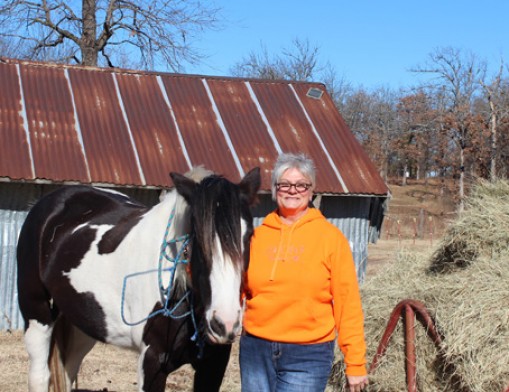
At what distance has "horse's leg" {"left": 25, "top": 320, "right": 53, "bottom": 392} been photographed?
4.74 metres

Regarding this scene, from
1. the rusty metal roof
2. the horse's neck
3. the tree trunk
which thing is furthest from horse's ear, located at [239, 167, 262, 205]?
the tree trunk

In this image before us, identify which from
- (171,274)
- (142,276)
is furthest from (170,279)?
(142,276)

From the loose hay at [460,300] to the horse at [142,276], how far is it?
1.22 m

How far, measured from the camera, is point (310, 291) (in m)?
2.97

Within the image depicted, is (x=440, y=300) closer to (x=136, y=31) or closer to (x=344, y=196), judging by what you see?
(x=344, y=196)

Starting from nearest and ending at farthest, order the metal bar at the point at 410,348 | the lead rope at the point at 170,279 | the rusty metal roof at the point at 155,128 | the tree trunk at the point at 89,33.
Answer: the lead rope at the point at 170,279, the metal bar at the point at 410,348, the rusty metal roof at the point at 155,128, the tree trunk at the point at 89,33

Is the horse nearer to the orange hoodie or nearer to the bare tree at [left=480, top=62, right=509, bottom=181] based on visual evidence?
the orange hoodie

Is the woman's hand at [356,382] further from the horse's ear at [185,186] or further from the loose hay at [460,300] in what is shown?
the horse's ear at [185,186]

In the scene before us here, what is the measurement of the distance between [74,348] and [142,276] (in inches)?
63.7

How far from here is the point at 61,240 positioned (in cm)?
462

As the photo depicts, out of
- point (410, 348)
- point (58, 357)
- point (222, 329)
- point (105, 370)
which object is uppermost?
point (222, 329)

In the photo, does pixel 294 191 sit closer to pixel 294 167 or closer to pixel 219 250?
pixel 294 167

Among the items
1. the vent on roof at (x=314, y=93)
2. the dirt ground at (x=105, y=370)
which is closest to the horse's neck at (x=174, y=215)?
the dirt ground at (x=105, y=370)

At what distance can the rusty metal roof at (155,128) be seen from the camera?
28.5ft
